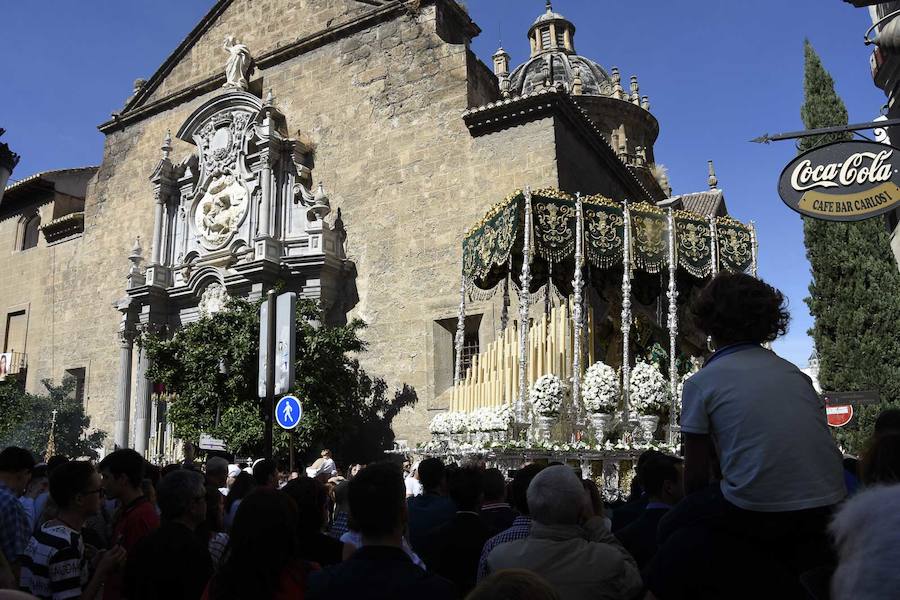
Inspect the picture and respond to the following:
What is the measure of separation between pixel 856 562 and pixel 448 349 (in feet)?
54.9

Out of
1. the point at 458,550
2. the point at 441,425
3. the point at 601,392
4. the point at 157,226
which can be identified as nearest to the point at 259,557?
the point at 458,550

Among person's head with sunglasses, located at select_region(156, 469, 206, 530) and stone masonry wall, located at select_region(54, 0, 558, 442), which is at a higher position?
stone masonry wall, located at select_region(54, 0, 558, 442)

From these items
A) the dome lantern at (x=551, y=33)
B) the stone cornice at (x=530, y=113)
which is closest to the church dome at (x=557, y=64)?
the dome lantern at (x=551, y=33)

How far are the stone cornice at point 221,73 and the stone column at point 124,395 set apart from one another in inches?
327

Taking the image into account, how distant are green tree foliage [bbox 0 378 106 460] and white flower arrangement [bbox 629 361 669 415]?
17.4 m

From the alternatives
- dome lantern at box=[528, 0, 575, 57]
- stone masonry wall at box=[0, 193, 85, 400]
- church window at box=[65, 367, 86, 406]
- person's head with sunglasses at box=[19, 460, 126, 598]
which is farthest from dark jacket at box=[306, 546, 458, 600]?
dome lantern at box=[528, 0, 575, 57]

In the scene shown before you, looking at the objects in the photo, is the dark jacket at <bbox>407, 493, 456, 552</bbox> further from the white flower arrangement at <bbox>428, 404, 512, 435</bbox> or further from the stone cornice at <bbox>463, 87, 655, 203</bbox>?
the stone cornice at <bbox>463, 87, 655, 203</bbox>

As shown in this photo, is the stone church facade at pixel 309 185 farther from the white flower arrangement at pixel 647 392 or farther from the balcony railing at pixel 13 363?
the white flower arrangement at pixel 647 392

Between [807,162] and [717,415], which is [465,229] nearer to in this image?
[807,162]

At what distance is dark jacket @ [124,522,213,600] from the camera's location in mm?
3475

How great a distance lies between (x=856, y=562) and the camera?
4.07ft

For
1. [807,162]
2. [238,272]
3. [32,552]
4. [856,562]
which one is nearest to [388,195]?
[238,272]

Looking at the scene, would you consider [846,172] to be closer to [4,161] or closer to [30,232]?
[4,161]

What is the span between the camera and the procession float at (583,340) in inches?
428
